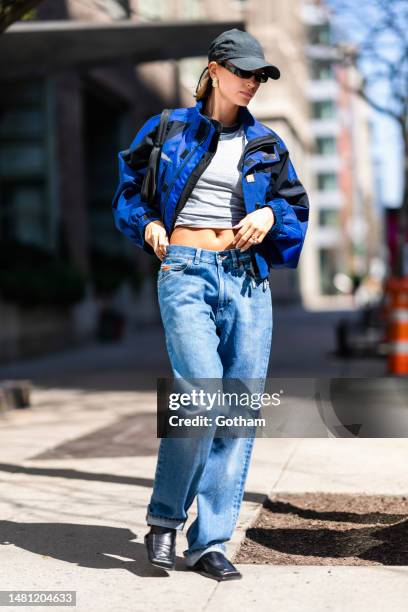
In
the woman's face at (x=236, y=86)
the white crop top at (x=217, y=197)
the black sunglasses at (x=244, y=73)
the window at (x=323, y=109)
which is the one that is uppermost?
the window at (x=323, y=109)

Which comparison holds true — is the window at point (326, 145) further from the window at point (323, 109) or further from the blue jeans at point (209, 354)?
the blue jeans at point (209, 354)

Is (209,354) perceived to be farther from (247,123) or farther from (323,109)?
(323,109)

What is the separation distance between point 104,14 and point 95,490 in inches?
502

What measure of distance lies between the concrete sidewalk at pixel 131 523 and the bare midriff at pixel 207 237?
1.31 m

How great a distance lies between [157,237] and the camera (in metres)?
4.02

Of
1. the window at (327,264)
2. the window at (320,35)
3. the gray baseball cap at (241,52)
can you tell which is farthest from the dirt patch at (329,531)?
the window at (327,264)

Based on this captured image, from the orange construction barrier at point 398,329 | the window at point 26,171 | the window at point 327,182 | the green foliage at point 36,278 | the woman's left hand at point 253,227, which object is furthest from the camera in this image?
the window at point 327,182

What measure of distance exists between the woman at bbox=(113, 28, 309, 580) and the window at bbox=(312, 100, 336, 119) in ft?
321

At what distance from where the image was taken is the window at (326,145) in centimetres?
9969

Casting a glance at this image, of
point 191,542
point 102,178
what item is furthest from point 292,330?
point 191,542

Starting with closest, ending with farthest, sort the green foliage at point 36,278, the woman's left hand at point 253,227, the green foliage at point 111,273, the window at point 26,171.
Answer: the woman's left hand at point 253,227
the green foliage at point 36,278
the window at point 26,171
the green foliage at point 111,273

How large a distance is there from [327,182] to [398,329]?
87.7 meters

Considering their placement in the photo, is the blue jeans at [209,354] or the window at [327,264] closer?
the blue jeans at [209,354]

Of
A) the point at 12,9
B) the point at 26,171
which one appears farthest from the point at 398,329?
the point at 26,171
